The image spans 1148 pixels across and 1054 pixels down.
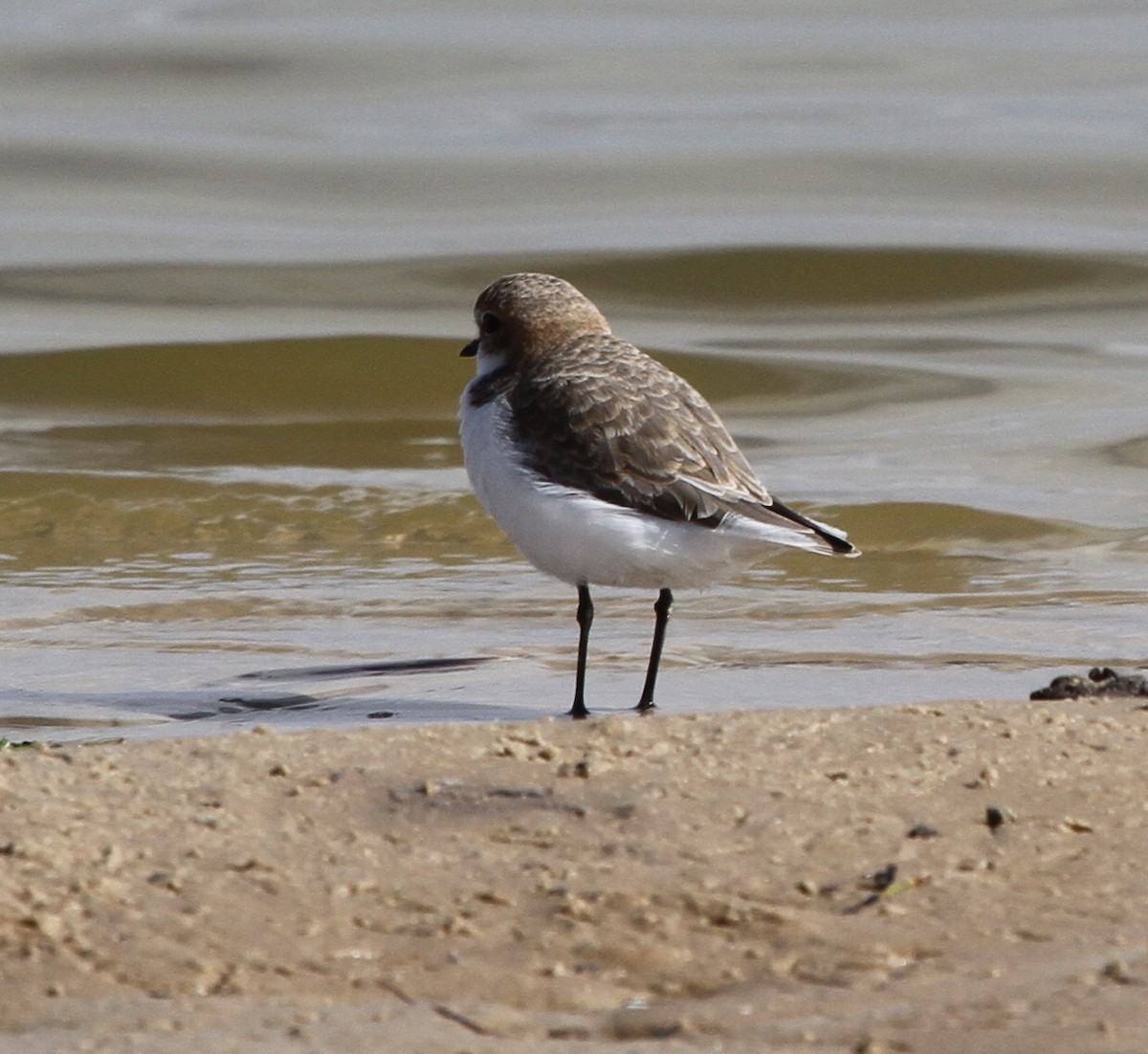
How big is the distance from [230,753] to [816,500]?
6.22 meters

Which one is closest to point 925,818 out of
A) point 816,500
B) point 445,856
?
point 445,856

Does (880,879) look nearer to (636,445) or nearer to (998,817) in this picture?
(998,817)

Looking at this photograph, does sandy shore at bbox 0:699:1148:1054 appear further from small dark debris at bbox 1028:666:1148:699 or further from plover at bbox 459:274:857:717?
plover at bbox 459:274:857:717

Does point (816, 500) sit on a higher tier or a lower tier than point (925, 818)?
lower

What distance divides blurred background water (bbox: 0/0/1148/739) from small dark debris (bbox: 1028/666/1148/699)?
3.38ft

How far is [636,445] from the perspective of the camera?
5652 millimetres

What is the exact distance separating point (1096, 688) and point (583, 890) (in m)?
1.98

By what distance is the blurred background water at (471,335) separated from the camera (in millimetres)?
7059

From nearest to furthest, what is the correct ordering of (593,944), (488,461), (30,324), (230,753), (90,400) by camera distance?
(593,944), (230,753), (488,461), (90,400), (30,324)

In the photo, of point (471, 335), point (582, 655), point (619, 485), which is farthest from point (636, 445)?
point (471, 335)

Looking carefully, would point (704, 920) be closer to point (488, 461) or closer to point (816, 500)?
point (488, 461)

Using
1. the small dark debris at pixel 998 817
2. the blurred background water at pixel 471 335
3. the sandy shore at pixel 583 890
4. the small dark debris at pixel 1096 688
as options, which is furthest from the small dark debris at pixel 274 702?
the small dark debris at pixel 998 817

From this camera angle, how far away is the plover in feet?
18.2

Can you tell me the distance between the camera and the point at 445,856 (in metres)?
3.48
